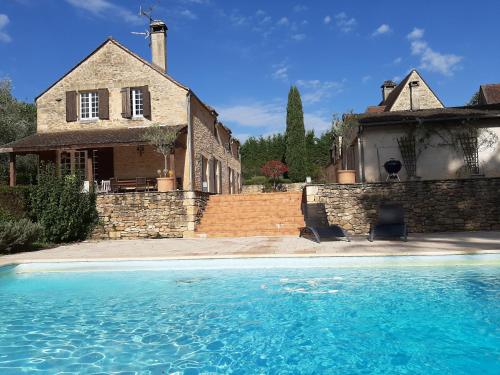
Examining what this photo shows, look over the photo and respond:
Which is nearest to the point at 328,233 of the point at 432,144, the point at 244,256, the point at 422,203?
the point at 244,256

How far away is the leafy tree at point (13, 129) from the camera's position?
23969mm

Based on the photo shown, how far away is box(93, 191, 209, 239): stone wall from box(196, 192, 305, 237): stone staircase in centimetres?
77

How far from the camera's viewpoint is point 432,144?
1670cm

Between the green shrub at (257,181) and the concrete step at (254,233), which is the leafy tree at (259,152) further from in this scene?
the concrete step at (254,233)

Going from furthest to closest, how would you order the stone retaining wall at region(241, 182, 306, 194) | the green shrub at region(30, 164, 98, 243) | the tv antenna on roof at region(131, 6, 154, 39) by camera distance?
the stone retaining wall at region(241, 182, 306, 194)
the tv antenna on roof at region(131, 6, 154, 39)
the green shrub at region(30, 164, 98, 243)

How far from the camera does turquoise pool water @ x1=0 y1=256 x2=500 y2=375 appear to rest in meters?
3.80

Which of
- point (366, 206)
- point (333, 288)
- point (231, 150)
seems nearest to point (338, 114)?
point (366, 206)

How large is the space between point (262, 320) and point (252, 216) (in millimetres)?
9965

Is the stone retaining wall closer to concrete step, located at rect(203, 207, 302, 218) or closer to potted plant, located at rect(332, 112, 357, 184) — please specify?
potted plant, located at rect(332, 112, 357, 184)

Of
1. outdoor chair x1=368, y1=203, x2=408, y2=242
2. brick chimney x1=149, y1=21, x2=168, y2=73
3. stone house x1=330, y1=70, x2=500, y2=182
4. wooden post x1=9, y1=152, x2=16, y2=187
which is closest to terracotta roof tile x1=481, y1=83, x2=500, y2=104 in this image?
stone house x1=330, y1=70, x2=500, y2=182

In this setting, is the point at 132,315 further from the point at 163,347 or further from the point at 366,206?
the point at 366,206

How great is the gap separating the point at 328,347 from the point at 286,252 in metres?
4.62

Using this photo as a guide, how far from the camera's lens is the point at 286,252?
8.77 metres

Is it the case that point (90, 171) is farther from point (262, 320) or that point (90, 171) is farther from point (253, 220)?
point (262, 320)
